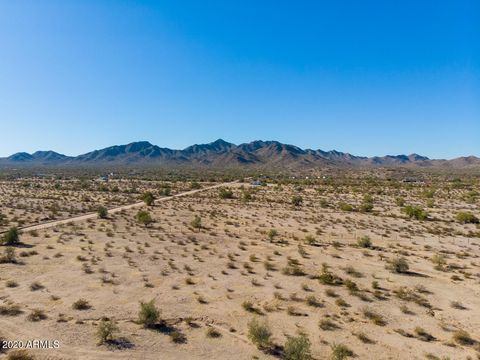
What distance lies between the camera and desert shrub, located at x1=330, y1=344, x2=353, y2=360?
13348 millimetres

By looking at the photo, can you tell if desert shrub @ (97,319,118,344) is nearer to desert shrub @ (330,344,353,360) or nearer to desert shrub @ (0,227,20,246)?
desert shrub @ (330,344,353,360)

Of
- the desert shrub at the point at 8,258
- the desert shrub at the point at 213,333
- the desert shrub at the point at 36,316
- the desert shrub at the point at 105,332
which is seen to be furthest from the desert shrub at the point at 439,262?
the desert shrub at the point at 8,258

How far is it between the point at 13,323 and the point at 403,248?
95.5 feet

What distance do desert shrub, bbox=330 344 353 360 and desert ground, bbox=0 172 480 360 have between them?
133 millimetres

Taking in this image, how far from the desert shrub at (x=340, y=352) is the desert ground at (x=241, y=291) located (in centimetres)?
13

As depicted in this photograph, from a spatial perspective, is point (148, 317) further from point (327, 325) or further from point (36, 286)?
point (36, 286)

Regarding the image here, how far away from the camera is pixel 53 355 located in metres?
13.7

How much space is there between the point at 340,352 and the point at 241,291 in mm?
8045

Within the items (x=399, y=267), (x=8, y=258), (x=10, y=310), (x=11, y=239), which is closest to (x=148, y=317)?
(x=10, y=310)

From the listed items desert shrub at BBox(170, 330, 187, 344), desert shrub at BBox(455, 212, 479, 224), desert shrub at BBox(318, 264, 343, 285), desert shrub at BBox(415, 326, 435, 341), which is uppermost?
desert shrub at BBox(455, 212, 479, 224)

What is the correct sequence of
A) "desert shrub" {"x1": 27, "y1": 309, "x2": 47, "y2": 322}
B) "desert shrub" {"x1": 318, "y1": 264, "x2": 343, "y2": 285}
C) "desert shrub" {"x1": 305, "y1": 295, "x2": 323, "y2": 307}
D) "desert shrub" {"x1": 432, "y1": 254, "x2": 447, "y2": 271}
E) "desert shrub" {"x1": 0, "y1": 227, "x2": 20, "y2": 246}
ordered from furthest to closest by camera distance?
1. "desert shrub" {"x1": 0, "y1": 227, "x2": 20, "y2": 246}
2. "desert shrub" {"x1": 432, "y1": 254, "x2": 447, "y2": 271}
3. "desert shrub" {"x1": 318, "y1": 264, "x2": 343, "y2": 285}
4. "desert shrub" {"x1": 305, "y1": 295, "x2": 323, "y2": 307}
5. "desert shrub" {"x1": 27, "y1": 309, "x2": 47, "y2": 322}

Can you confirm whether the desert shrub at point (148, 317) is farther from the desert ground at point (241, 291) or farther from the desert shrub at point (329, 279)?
the desert shrub at point (329, 279)

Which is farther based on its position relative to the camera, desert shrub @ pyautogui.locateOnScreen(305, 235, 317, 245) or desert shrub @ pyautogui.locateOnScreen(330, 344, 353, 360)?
desert shrub @ pyautogui.locateOnScreen(305, 235, 317, 245)

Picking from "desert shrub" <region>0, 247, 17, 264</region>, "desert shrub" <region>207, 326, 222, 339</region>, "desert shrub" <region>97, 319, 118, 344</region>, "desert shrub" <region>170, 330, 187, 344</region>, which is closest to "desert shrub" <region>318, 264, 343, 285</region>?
"desert shrub" <region>207, 326, 222, 339</region>
